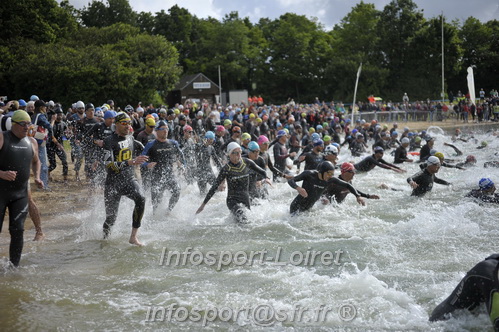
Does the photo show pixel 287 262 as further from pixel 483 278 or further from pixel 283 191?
pixel 283 191

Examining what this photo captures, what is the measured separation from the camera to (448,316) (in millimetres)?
4688

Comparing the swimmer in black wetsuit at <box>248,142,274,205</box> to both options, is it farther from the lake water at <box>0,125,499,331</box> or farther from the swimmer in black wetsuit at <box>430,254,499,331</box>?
the swimmer in black wetsuit at <box>430,254,499,331</box>

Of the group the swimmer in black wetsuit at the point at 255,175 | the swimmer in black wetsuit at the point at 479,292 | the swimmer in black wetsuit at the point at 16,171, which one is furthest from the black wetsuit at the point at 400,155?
the swimmer in black wetsuit at the point at 16,171

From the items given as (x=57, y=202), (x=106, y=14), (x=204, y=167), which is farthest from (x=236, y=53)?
(x=57, y=202)

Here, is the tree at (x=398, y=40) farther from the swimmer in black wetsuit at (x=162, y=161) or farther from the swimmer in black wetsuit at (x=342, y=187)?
the swimmer in black wetsuit at (x=162, y=161)

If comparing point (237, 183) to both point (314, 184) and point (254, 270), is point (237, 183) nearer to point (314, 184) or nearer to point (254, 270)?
point (314, 184)

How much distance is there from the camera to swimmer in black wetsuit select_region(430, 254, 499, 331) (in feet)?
13.2

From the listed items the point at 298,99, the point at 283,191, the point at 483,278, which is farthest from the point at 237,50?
the point at 483,278

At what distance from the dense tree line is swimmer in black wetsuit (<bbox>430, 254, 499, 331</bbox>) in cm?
2447

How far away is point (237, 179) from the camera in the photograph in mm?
8289

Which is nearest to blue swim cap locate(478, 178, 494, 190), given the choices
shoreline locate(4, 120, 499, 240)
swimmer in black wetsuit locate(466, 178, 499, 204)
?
swimmer in black wetsuit locate(466, 178, 499, 204)

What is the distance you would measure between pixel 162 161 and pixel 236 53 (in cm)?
4790

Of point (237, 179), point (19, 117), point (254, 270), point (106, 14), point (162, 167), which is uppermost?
point (106, 14)

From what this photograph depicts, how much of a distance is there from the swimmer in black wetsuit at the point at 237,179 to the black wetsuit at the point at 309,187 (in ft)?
2.34
